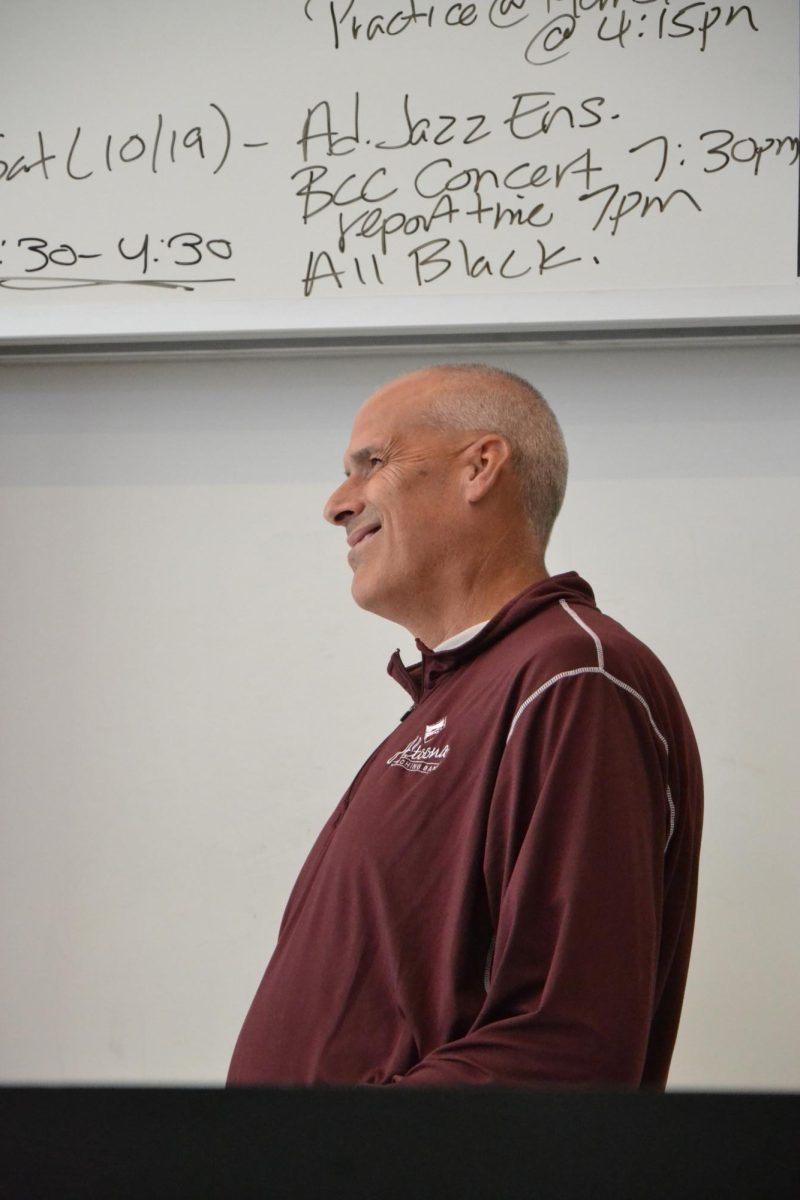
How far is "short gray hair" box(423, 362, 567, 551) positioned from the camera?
128 cm

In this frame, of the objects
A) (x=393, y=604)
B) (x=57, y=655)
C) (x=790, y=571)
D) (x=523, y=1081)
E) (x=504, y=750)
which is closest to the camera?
(x=523, y=1081)

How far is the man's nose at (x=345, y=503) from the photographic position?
1.37m

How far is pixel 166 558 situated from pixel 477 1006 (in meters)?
0.93

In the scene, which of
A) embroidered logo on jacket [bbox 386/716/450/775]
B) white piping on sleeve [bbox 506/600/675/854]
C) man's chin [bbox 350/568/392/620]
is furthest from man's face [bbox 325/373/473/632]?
white piping on sleeve [bbox 506/600/675/854]

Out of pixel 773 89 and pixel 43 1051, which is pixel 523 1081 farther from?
pixel 773 89

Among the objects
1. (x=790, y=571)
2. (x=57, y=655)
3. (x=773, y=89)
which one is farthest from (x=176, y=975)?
(x=773, y=89)

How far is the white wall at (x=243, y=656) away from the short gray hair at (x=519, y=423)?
32 centimetres

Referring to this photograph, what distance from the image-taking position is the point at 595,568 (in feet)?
5.32

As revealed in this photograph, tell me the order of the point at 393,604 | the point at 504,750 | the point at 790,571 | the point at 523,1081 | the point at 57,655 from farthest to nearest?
1. the point at 57,655
2. the point at 790,571
3. the point at 393,604
4. the point at 504,750
5. the point at 523,1081

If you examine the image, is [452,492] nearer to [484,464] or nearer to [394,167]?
[484,464]

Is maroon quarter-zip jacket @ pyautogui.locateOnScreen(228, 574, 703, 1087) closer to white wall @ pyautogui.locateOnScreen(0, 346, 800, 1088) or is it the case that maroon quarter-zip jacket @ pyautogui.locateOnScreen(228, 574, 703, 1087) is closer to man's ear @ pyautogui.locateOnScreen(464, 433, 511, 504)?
man's ear @ pyautogui.locateOnScreen(464, 433, 511, 504)

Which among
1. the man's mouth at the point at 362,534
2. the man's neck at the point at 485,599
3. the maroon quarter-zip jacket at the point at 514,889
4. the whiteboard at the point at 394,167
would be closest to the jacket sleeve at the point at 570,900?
the maroon quarter-zip jacket at the point at 514,889

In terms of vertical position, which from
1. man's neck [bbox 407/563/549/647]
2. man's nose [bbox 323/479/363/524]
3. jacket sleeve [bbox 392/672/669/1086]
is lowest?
jacket sleeve [bbox 392/672/669/1086]

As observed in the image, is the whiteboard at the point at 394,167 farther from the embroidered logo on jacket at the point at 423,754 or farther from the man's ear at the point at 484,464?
the embroidered logo on jacket at the point at 423,754
